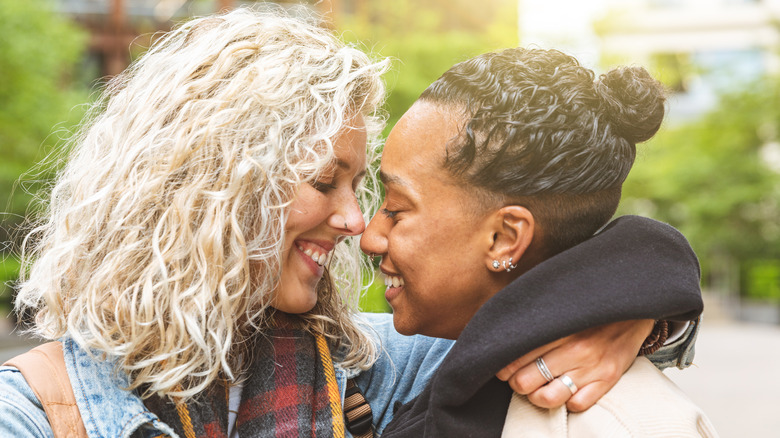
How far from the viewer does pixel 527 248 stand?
1.98m

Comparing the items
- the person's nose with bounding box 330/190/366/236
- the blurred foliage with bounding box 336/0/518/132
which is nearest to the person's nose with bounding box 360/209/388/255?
the person's nose with bounding box 330/190/366/236

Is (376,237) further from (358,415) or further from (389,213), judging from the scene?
(358,415)

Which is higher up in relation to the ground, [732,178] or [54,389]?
[54,389]

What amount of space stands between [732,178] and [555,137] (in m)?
21.4

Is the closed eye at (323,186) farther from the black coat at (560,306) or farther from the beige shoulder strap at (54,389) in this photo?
the beige shoulder strap at (54,389)

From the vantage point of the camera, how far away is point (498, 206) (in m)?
1.98

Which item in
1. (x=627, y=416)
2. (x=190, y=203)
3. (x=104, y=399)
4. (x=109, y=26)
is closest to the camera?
(x=627, y=416)

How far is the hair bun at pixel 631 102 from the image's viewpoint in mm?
1964

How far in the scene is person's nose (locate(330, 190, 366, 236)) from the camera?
231 centimetres

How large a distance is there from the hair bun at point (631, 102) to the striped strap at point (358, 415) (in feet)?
3.65

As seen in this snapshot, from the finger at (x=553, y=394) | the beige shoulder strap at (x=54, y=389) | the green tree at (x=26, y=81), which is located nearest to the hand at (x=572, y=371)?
the finger at (x=553, y=394)

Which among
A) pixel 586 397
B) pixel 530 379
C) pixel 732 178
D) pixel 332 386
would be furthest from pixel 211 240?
pixel 732 178

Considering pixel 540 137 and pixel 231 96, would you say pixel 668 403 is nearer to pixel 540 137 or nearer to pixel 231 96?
pixel 540 137

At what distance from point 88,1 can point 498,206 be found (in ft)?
98.2
